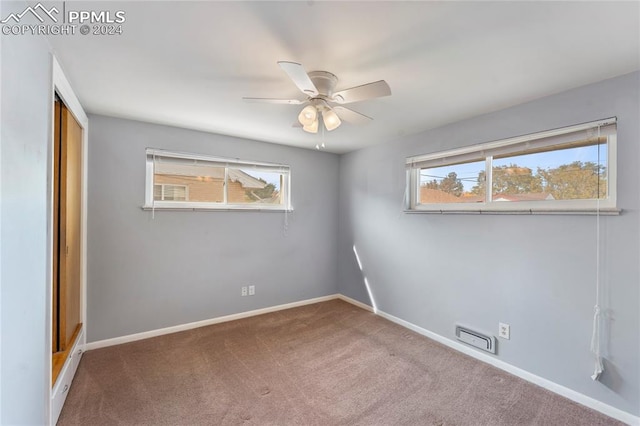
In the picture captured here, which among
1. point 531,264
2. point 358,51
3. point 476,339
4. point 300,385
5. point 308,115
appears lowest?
point 300,385

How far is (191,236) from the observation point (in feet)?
10.1

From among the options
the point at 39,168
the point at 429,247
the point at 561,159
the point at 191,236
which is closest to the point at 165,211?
the point at 191,236

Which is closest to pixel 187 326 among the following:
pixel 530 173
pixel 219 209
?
pixel 219 209

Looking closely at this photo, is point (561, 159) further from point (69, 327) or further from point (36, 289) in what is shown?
point (69, 327)

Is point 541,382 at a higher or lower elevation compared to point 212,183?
lower

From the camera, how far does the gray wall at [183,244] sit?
2641 millimetres

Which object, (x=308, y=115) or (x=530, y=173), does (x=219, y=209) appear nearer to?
(x=308, y=115)

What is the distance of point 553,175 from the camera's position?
7.12ft

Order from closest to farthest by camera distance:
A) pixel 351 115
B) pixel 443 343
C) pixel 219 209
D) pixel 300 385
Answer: pixel 351 115 → pixel 300 385 → pixel 443 343 → pixel 219 209

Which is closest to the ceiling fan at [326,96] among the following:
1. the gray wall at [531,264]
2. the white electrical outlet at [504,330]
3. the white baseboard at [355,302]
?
the gray wall at [531,264]

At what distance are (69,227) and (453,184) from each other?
349 centimetres

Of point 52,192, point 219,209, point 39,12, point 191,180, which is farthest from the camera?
point 219,209
